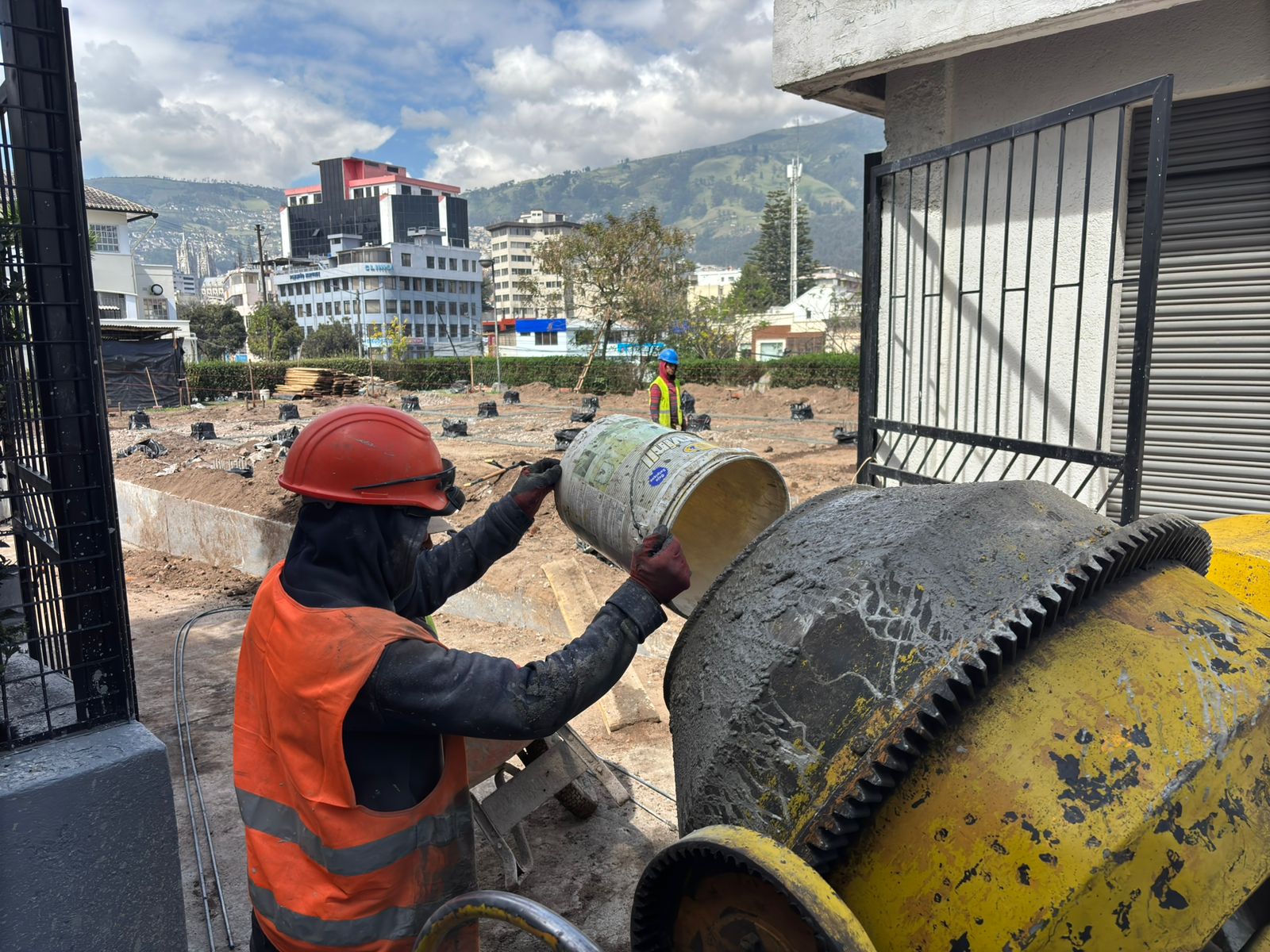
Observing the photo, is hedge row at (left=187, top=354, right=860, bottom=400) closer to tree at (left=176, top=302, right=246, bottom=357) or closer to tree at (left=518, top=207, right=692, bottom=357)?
tree at (left=518, top=207, right=692, bottom=357)

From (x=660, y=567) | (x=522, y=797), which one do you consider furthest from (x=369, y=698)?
(x=522, y=797)

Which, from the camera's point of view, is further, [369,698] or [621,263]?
[621,263]

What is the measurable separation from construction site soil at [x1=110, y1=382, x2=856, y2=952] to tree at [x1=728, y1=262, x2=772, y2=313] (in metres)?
36.8

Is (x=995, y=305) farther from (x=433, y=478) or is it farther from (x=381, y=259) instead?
(x=381, y=259)

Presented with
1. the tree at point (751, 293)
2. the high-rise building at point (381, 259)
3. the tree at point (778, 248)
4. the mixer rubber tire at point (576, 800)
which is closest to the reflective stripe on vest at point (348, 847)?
the mixer rubber tire at point (576, 800)

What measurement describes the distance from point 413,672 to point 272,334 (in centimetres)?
6132

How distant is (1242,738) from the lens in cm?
142

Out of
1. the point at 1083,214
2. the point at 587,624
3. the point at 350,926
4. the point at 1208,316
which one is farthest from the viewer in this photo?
the point at 587,624

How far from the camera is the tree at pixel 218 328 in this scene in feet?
217

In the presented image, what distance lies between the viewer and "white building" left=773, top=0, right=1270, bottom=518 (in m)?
3.89

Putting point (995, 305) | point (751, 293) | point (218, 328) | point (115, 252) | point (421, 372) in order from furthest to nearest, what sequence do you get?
point (751, 293), point (218, 328), point (115, 252), point (421, 372), point (995, 305)

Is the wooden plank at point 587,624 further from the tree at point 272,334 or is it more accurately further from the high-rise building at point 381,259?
the high-rise building at point 381,259

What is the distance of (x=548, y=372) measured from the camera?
36719mm

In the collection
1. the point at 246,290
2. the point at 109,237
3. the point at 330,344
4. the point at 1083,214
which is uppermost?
the point at 246,290
